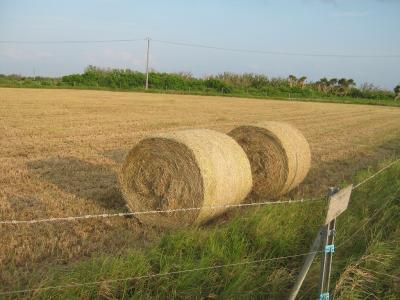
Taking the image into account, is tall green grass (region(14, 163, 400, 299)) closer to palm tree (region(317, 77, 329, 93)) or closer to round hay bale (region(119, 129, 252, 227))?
→ round hay bale (region(119, 129, 252, 227))

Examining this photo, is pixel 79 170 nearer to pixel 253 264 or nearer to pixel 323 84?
pixel 253 264

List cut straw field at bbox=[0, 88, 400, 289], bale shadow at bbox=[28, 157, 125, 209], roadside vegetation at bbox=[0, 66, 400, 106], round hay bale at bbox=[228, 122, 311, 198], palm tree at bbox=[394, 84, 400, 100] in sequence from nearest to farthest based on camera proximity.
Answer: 1. cut straw field at bbox=[0, 88, 400, 289]
2. bale shadow at bbox=[28, 157, 125, 209]
3. round hay bale at bbox=[228, 122, 311, 198]
4. roadside vegetation at bbox=[0, 66, 400, 106]
5. palm tree at bbox=[394, 84, 400, 100]

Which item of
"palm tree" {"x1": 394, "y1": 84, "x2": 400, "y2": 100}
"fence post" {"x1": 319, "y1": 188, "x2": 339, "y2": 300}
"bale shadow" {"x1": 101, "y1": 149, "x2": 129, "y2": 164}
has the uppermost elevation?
"palm tree" {"x1": 394, "y1": 84, "x2": 400, "y2": 100}

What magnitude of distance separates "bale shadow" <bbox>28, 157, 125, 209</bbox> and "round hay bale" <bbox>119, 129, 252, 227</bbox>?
0.63 m

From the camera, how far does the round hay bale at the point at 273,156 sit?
27.6ft

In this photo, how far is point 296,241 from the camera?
5082 millimetres

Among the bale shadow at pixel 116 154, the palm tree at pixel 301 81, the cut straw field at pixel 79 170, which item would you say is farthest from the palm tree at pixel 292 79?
the bale shadow at pixel 116 154

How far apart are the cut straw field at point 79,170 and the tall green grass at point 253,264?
87 centimetres

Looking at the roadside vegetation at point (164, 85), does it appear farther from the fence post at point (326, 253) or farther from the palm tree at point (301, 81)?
the fence post at point (326, 253)

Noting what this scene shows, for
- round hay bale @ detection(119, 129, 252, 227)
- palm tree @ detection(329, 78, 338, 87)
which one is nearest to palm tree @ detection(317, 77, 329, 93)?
palm tree @ detection(329, 78, 338, 87)

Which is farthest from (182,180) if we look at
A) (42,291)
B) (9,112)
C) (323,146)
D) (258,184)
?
(9,112)

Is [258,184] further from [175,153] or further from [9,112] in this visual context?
[9,112]

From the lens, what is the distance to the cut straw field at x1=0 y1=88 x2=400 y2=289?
5.62 meters

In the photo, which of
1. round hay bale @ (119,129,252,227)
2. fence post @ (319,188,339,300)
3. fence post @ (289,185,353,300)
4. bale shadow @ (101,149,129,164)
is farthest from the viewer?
bale shadow @ (101,149,129,164)
